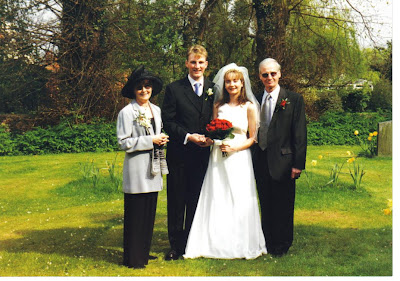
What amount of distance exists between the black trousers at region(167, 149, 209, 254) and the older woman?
31 centimetres

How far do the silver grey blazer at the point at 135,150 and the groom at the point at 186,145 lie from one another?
1.31 ft

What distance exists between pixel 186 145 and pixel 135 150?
Answer: 26.9 inches

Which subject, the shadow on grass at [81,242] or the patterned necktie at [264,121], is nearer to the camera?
the patterned necktie at [264,121]

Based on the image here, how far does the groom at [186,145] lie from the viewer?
18.8 feet

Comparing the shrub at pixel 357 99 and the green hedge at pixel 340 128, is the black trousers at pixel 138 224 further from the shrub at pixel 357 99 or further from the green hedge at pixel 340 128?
the shrub at pixel 357 99

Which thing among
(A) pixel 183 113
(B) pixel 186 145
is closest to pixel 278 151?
→ (B) pixel 186 145

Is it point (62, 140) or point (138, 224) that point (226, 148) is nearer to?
point (138, 224)

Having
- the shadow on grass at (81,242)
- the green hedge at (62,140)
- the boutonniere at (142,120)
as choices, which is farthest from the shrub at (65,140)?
the boutonniere at (142,120)

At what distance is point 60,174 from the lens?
12.7m

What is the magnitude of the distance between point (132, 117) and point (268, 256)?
7.75ft

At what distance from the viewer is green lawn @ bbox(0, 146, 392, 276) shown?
5531 millimetres

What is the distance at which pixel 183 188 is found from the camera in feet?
19.0

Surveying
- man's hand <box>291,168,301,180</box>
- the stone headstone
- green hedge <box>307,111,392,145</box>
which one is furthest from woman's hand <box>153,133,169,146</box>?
green hedge <box>307,111,392,145</box>
